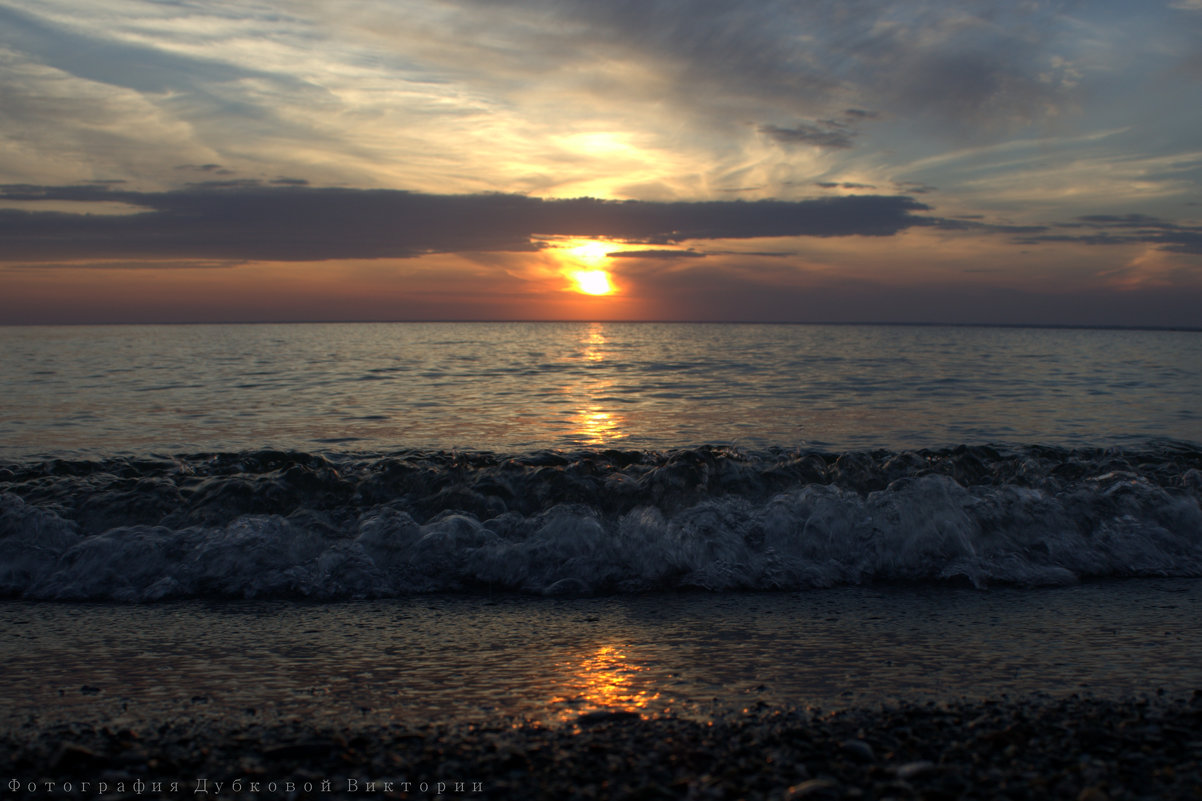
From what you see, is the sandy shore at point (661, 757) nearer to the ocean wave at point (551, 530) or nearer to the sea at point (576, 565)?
the sea at point (576, 565)

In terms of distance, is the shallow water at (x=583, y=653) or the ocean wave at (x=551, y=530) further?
the ocean wave at (x=551, y=530)

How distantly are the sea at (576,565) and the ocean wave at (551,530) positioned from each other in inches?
1.5

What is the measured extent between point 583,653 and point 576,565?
2126 millimetres

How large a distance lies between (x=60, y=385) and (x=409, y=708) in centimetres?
2142

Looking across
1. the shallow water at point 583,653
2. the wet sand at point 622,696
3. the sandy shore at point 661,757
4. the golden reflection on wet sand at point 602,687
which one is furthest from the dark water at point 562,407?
the sandy shore at point 661,757

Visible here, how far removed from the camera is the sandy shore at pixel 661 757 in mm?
3287

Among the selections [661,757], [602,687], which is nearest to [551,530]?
[602,687]

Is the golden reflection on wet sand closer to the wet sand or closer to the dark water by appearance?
the wet sand

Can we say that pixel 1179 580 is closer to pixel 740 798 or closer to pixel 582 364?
pixel 740 798

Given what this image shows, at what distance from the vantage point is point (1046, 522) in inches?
331

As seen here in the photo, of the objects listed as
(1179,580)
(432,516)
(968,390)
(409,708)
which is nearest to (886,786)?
(409,708)

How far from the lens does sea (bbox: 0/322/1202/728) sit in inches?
184

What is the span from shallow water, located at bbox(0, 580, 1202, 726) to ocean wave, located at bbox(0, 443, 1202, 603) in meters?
0.48

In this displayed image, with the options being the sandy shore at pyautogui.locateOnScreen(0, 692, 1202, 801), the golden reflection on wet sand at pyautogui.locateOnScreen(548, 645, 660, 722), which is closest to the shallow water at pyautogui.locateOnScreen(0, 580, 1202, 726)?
the golden reflection on wet sand at pyautogui.locateOnScreen(548, 645, 660, 722)
